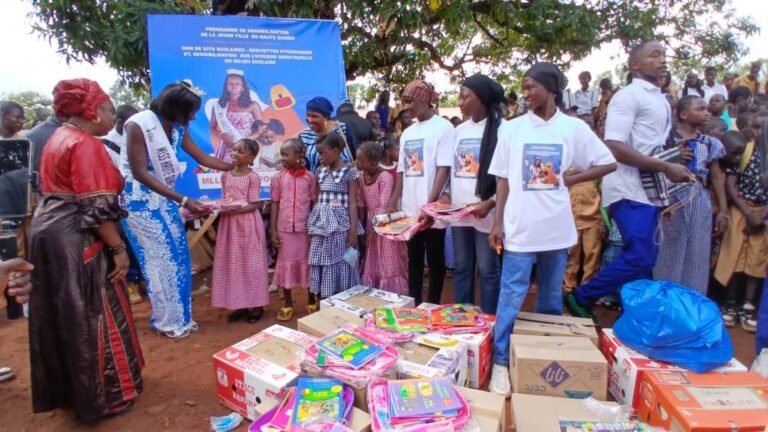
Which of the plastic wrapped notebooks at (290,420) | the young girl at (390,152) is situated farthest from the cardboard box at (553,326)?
the young girl at (390,152)

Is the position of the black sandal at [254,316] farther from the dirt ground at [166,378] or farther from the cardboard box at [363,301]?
the cardboard box at [363,301]

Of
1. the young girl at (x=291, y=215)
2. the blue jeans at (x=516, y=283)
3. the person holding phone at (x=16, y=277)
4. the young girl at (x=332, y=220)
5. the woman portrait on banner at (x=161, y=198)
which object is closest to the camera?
the person holding phone at (x=16, y=277)

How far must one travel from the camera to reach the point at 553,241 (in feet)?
8.86

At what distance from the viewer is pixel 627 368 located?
2525mm

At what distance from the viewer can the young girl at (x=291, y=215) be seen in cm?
387

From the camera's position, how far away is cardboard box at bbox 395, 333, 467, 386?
2375mm

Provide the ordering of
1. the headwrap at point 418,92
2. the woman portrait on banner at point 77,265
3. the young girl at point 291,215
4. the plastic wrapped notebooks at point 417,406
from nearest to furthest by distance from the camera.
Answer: the plastic wrapped notebooks at point 417,406 < the woman portrait on banner at point 77,265 < the headwrap at point 418,92 < the young girl at point 291,215

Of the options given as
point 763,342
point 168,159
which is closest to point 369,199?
point 168,159

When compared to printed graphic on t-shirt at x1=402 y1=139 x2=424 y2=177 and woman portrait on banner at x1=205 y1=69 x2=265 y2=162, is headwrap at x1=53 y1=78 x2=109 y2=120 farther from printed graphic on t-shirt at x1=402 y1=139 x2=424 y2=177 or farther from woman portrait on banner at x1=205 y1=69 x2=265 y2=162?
woman portrait on banner at x1=205 y1=69 x2=265 y2=162

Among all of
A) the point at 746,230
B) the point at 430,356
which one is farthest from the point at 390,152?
the point at 746,230

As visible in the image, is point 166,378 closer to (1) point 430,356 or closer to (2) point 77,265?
(2) point 77,265

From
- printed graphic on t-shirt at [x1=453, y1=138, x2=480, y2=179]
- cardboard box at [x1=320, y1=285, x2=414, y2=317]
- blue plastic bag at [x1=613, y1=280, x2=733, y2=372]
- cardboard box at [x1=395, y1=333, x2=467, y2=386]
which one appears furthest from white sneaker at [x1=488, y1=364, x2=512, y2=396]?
printed graphic on t-shirt at [x1=453, y1=138, x2=480, y2=179]

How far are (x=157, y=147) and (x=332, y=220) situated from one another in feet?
4.45

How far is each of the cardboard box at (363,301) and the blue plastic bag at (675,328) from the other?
1.44 m
